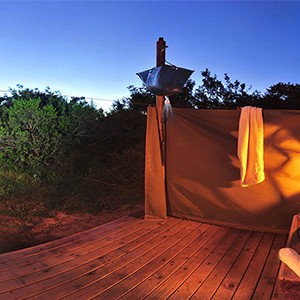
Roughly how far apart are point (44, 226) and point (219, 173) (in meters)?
2.93

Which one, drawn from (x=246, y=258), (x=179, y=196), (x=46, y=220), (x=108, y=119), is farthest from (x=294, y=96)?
(x=46, y=220)

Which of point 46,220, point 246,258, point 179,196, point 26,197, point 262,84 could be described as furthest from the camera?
point 262,84

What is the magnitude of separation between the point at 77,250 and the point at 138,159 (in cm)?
484

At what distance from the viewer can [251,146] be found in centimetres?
319

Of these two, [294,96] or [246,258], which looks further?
[294,96]

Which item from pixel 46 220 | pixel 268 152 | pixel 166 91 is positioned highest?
pixel 166 91

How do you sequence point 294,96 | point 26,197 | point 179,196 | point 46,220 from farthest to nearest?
point 294,96
point 26,197
point 46,220
point 179,196

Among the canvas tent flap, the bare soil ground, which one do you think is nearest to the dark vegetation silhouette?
the bare soil ground

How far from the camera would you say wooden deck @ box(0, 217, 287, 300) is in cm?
199

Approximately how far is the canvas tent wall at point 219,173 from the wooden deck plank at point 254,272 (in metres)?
0.44

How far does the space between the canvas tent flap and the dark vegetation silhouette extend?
1.86m

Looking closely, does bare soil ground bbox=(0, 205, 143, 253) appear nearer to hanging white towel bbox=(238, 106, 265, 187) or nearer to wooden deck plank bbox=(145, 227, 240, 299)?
wooden deck plank bbox=(145, 227, 240, 299)

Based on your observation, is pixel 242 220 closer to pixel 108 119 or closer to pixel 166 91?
pixel 166 91

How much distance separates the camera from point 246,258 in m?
2.62
